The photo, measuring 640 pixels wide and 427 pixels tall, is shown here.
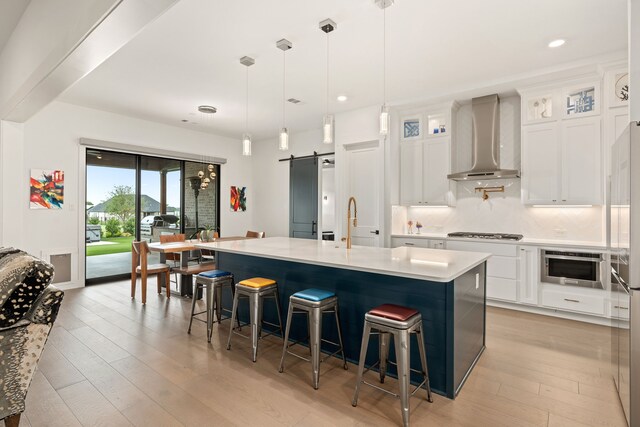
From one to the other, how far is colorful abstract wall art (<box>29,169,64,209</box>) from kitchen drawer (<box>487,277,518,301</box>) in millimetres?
6519

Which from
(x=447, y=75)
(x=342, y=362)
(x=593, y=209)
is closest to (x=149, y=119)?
(x=447, y=75)

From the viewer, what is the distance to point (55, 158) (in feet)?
17.3

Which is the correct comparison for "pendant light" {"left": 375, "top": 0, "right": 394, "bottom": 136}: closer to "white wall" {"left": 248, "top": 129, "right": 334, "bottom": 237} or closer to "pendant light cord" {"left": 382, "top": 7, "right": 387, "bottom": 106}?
"pendant light cord" {"left": 382, "top": 7, "right": 387, "bottom": 106}

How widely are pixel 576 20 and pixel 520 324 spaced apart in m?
3.10

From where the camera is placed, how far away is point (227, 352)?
300cm

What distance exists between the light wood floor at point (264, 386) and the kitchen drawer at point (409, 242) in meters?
1.66

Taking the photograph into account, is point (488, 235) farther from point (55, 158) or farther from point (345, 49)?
point (55, 158)

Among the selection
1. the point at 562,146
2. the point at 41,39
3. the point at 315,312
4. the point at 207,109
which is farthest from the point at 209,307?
the point at 562,146

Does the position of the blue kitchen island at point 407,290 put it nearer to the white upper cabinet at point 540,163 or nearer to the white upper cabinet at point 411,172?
the white upper cabinet at point 540,163

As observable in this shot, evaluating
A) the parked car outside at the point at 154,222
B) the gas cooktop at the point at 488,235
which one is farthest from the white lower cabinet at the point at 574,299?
the parked car outside at the point at 154,222

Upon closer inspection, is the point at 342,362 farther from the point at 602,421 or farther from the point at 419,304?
the point at 602,421

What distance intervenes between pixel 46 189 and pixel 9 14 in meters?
2.74

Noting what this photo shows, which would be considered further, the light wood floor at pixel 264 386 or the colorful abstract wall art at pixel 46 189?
the colorful abstract wall art at pixel 46 189

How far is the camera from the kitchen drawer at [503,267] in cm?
427
